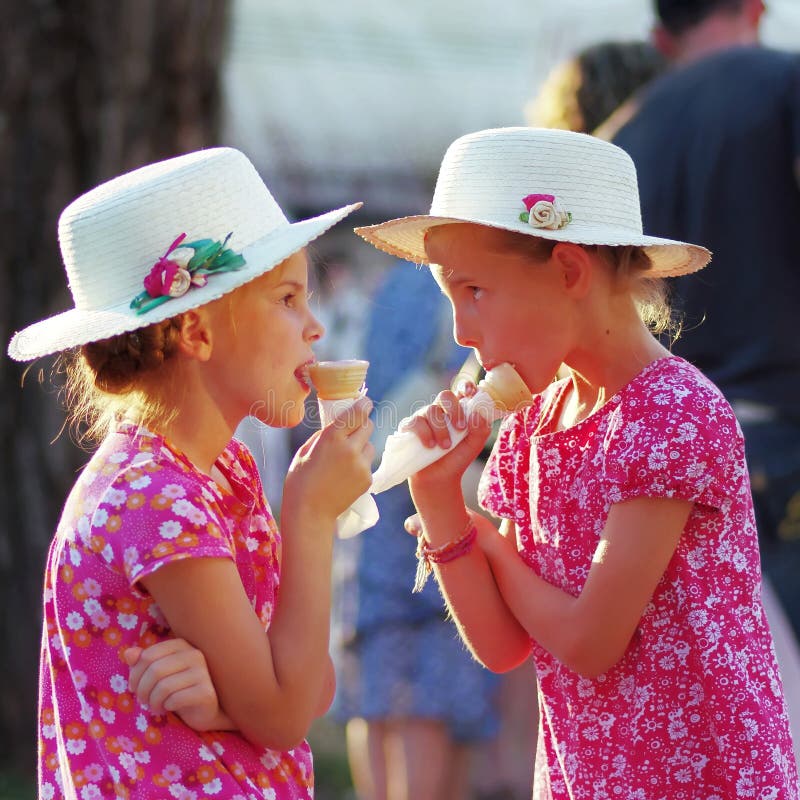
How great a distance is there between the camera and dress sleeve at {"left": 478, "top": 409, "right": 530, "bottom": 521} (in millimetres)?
2559

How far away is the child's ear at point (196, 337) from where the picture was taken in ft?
7.55

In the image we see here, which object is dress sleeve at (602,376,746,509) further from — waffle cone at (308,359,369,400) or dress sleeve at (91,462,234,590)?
dress sleeve at (91,462,234,590)

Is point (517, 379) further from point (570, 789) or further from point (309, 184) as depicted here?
point (309, 184)

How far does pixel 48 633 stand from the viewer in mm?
2236

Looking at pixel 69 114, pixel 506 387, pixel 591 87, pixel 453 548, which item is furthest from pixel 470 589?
pixel 69 114

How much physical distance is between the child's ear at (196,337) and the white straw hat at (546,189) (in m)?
0.43

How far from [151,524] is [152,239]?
50 centimetres

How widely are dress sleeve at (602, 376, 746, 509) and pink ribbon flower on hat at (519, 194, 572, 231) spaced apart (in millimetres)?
346

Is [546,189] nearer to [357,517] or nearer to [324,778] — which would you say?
[357,517]

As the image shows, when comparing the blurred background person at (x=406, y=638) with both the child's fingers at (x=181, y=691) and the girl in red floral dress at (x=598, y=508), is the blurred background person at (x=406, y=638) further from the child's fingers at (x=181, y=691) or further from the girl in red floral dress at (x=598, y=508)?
the child's fingers at (x=181, y=691)

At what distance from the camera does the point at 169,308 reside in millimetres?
2199

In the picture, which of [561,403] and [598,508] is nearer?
[598,508]

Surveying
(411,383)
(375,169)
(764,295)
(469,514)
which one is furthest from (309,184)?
(469,514)

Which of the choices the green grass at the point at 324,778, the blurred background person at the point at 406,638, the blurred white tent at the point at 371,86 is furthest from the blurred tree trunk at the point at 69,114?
the blurred white tent at the point at 371,86
